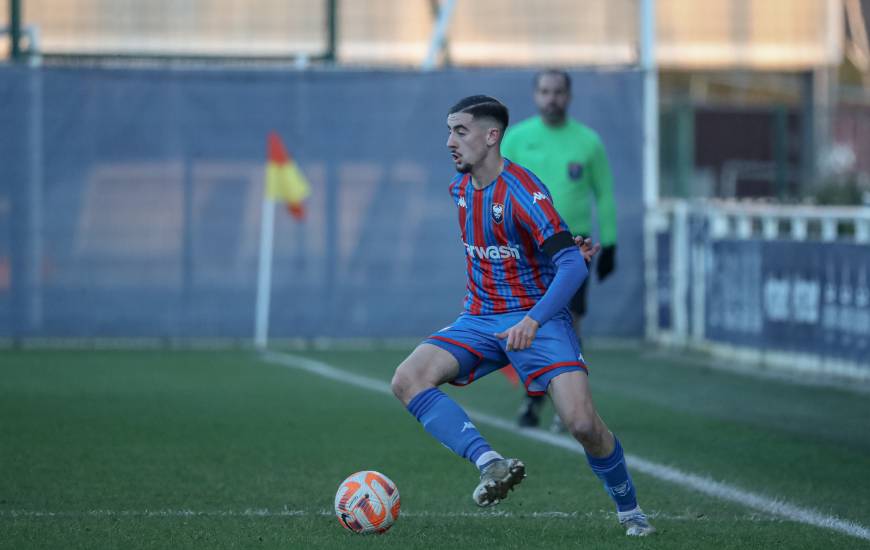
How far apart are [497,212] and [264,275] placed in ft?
34.0

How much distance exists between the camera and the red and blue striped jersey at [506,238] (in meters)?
6.44

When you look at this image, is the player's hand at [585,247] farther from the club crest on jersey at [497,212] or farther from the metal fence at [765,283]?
the metal fence at [765,283]

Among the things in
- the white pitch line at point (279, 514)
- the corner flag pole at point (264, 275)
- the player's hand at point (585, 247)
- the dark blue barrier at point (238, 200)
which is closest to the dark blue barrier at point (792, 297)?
the dark blue barrier at point (238, 200)

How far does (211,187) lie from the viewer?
16.7 metres

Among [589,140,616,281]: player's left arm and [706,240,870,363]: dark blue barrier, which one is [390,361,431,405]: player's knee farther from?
[706,240,870,363]: dark blue barrier

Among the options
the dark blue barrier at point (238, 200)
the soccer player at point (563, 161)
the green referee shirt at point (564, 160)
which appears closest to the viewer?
the soccer player at point (563, 161)

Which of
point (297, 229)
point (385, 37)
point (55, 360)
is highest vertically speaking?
point (385, 37)

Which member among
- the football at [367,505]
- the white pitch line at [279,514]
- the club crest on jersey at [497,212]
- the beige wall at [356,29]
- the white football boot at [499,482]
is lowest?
the white pitch line at [279,514]

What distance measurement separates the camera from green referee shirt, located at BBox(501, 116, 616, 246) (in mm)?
10344

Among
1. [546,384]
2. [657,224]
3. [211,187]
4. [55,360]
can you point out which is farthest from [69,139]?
[546,384]

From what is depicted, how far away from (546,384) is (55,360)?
31.1 feet

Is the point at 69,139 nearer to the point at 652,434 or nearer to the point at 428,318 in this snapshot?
the point at 428,318

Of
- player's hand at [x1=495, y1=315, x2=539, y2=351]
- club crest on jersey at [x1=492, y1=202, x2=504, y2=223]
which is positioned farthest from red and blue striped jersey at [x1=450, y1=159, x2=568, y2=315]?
player's hand at [x1=495, y1=315, x2=539, y2=351]

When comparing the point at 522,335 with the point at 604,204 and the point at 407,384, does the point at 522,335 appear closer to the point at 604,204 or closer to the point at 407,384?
the point at 407,384
